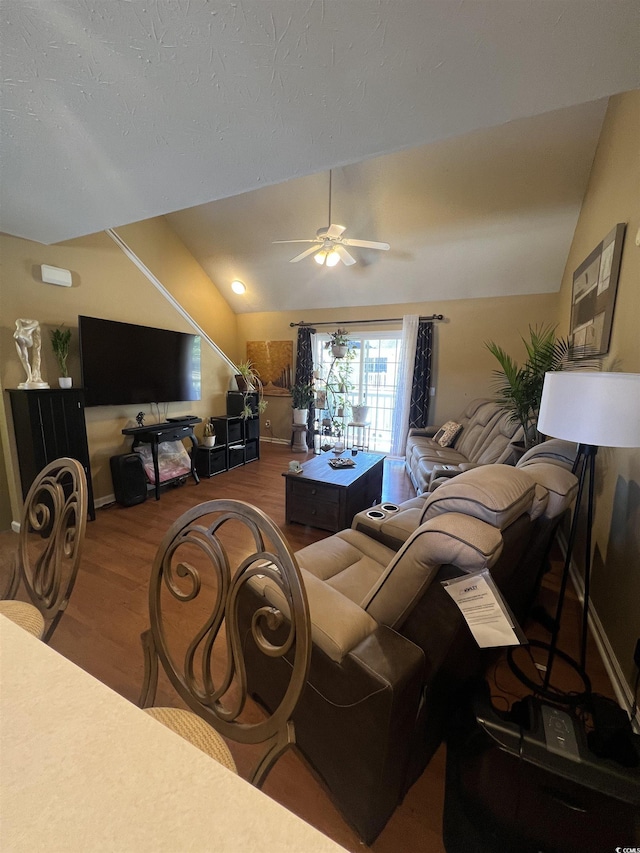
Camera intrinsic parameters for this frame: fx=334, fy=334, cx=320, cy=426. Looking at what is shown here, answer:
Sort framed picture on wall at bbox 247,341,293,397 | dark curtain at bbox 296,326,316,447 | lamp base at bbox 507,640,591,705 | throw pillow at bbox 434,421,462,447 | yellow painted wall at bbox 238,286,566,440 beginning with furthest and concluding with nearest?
framed picture on wall at bbox 247,341,293,397, dark curtain at bbox 296,326,316,447, yellow painted wall at bbox 238,286,566,440, throw pillow at bbox 434,421,462,447, lamp base at bbox 507,640,591,705

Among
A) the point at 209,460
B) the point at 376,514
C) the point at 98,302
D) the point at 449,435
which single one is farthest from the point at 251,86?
the point at 449,435

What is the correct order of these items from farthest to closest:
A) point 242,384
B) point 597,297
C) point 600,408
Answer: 1. point 242,384
2. point 597,297
3. point 600,408

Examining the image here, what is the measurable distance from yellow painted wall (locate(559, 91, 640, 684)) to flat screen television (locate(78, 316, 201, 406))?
3848mm

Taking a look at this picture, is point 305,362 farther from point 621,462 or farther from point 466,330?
point 621,462

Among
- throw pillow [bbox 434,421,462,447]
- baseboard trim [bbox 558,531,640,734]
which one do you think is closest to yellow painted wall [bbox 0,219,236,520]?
throw pillow [bbox 434,421,462,447]

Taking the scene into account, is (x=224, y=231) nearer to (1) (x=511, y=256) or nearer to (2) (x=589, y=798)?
(1) (x=511, y=256)

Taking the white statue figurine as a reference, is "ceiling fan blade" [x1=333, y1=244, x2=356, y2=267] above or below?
above

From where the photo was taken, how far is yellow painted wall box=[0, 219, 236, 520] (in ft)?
8.46

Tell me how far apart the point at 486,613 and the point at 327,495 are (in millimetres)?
1923

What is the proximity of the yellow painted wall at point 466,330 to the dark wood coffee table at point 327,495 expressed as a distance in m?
2.39

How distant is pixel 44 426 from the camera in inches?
103

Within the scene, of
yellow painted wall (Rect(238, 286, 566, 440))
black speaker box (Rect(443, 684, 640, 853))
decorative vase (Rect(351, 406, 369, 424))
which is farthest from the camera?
decorative vase (Rect(351, 406, 369, 424))

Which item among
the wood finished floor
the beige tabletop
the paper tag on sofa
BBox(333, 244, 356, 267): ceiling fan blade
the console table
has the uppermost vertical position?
BBox(333, 244, 356, 267): ceiling fan blade

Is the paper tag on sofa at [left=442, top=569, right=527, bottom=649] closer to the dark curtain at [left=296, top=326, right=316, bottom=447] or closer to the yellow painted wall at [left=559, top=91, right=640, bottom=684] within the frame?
the yellow painted wall at [left=559, top=91, right=640, bottom=684]
